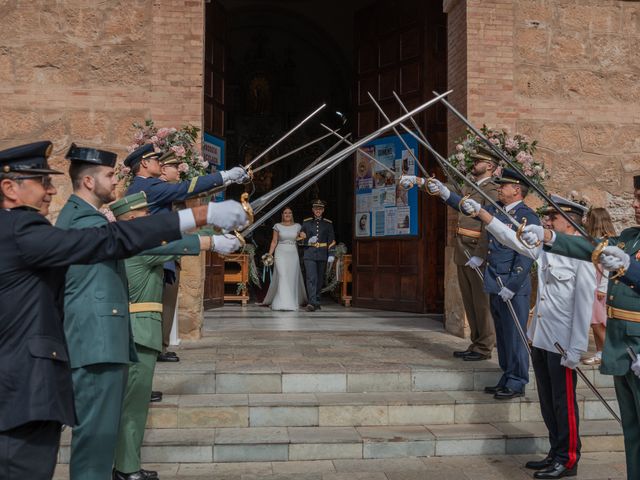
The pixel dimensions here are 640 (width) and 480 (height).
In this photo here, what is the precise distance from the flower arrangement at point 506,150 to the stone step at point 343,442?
290 centimetres

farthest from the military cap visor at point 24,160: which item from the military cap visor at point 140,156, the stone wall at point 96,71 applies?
the stone wall at point 96,71

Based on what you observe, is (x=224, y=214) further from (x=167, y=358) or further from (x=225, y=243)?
(x=167, y=358)

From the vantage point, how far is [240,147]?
1853 cm

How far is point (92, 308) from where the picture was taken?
3.70 m

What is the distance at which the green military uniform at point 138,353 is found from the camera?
4.63 m

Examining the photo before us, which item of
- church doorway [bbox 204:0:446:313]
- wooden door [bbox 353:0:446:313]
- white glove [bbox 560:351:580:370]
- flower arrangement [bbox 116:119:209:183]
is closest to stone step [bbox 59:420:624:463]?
white glove [bbox 560:351:580:370]

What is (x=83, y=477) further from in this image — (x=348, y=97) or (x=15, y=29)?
(x=348, y=97)

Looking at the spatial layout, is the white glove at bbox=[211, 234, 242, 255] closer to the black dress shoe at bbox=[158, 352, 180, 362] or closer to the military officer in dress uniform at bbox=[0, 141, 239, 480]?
the military officer in dress uniform at bbox=[0, 141, 239, 480]

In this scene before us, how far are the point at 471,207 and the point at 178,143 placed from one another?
399cm

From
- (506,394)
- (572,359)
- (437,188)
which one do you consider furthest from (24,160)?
(506,394)

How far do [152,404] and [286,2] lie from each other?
13.5 meters

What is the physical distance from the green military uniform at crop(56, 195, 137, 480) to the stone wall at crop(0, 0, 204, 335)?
4875 millimetres

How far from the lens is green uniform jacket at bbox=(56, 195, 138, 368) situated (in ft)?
12.0

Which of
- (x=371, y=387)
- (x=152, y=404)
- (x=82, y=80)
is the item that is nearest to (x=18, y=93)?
(x=82, y=80)
